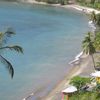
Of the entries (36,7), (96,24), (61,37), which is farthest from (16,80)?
(36,7)

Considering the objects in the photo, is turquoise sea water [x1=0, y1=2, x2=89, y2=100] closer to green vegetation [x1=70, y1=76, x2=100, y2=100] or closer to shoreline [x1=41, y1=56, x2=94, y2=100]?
shoreline [x1=41, y1=56, x2=94, y2=100]

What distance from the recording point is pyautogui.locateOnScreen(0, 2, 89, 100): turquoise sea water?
213ft

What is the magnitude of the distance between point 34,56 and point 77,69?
1578cm

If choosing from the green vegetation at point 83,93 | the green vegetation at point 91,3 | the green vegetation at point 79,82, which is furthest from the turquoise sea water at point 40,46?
the green vegetation at point 91,3

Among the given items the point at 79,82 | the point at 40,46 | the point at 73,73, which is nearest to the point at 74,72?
the point at 73,73

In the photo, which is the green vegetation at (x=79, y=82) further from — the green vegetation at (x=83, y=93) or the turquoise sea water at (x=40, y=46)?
the turquoise sea water at (x=40, y=46)

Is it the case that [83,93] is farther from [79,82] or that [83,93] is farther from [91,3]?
[91,3]

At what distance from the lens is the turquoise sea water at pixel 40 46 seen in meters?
64.8

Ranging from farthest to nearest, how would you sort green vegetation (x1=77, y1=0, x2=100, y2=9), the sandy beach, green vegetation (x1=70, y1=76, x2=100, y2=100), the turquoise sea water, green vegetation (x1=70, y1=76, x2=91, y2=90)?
green vegetation (x1=77, y1=0, x2=100, y2=9)
the turquoise sea water
the sandy beach
green vegetation (x1=70, y1=76, x2=91, y2=90)
green vegetation (x1=70, y1=76, x2=100, y2=100)

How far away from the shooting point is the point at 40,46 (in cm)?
9712

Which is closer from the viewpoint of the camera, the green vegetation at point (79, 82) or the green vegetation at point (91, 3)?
the green vegetation at point (79, 82)

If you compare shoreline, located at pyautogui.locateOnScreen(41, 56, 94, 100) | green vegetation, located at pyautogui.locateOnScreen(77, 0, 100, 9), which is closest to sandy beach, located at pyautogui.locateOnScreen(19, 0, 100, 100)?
shoreline, located at pyautogui.locateOnScreen(41, 56, 94, 100)

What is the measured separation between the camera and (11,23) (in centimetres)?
13938

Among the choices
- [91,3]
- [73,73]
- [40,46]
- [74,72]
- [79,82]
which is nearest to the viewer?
[79,82]
